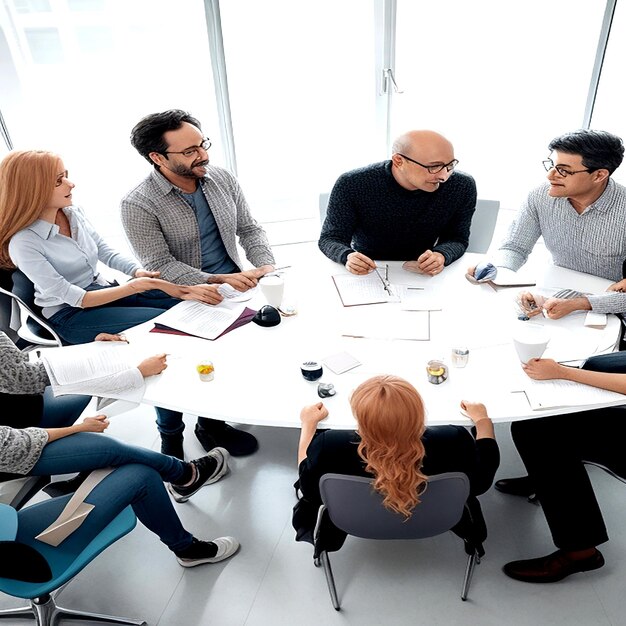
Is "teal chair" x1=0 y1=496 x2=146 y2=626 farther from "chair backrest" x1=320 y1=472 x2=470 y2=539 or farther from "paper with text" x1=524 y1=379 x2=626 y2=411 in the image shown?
"paper with text" x1=524 y1=379 x2=626 y2=411

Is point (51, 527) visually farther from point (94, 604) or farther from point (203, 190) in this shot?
point (203, 190)

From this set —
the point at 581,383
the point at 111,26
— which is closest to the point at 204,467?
the point at 581,383

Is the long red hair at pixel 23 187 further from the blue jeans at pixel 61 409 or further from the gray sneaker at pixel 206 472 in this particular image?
the gray sneaker at pixel 206 472

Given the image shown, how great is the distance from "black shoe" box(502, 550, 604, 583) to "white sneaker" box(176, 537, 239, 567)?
1.06 metres

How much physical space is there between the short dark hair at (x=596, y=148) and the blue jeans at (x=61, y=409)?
2.29 metres

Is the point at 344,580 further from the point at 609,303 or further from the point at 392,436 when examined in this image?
the point at 609,303

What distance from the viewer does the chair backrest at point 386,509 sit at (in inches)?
54.4

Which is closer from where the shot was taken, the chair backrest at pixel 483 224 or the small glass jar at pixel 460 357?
the small glass jar at pixel 460 357

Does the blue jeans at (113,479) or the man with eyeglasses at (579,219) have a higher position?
the man with eyeglasses at (579,219)

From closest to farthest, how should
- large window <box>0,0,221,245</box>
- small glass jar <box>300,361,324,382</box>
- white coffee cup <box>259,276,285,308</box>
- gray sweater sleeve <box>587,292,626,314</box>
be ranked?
small glass jar <box>300,361,324,382</box> → gray sweater sleeve <box>587,292,626,314</box> → white coffee cup <box>259,276,285,308</box> → large window <box>0,0,221,245</box>

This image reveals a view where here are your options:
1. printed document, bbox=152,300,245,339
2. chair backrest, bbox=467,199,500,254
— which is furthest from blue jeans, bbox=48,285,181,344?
chair backrest, bbox=467,199,500,254

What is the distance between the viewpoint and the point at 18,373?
1793mm

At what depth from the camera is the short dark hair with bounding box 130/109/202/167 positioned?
2371 mm

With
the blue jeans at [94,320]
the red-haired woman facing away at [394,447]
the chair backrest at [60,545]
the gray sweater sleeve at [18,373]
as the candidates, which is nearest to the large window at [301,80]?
the blue jeans at [94,320]
